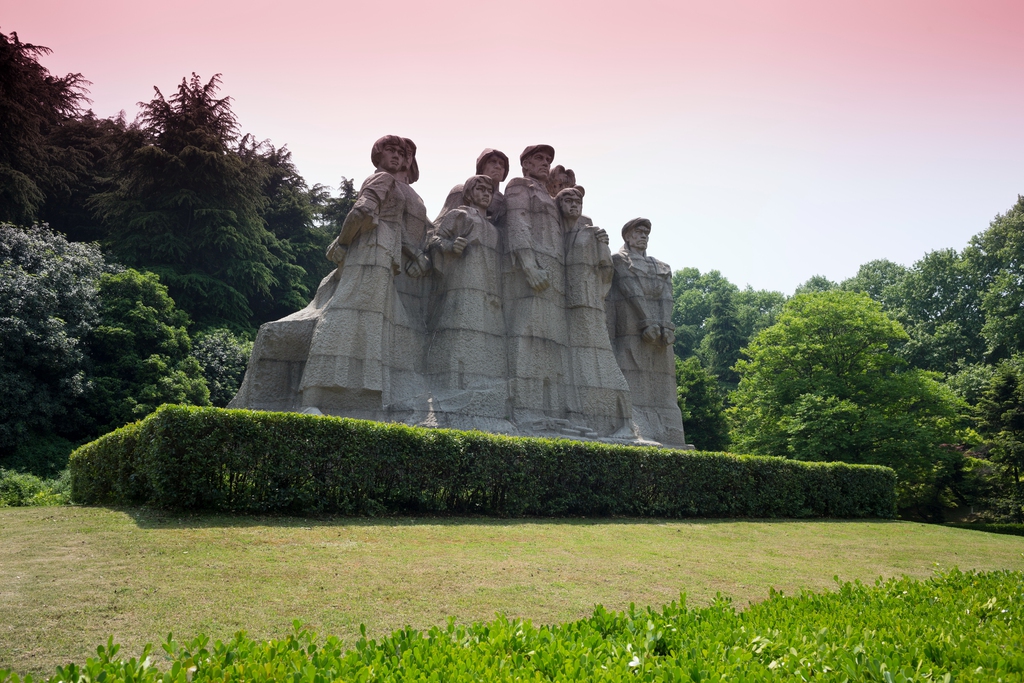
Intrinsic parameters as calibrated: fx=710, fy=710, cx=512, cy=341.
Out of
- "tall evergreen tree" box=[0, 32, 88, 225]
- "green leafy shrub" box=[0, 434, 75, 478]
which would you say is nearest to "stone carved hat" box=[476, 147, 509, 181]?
"green leafy shrub" box=[0, 434, 75, 478]

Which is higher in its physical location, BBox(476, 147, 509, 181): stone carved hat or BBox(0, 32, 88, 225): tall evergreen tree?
BBox(0, 32, 88, 225): tall evergreen tree

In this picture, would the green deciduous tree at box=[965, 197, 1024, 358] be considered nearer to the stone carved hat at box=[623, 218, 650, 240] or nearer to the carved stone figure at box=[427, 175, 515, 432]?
the stone carved hat at box=[623, 218, 650, 240]

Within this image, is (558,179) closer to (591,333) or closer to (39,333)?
(591,333)

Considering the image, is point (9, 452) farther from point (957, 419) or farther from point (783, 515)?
point (957, 419)

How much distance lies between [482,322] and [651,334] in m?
5.02

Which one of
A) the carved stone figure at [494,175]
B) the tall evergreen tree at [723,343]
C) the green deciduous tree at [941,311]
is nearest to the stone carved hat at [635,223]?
the carved stone figure at [494,175]

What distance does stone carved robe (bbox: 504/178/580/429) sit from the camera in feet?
50.7

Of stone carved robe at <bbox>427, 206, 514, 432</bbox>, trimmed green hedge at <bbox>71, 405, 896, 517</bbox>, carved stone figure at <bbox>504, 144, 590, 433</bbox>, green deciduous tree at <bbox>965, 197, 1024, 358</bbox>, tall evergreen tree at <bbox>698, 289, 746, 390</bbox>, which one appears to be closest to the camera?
trimmed green hedge at <bbox>71, 405, 896, 517</bbox>

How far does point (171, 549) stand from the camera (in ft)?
23.4

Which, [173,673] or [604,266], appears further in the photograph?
[604,266]

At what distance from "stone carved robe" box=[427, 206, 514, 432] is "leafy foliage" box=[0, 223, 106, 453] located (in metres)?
13.5

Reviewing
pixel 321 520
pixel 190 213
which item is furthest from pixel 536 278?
pixel 190 213

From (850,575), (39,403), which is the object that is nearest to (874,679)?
(850,575)

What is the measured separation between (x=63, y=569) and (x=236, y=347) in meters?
20.9
